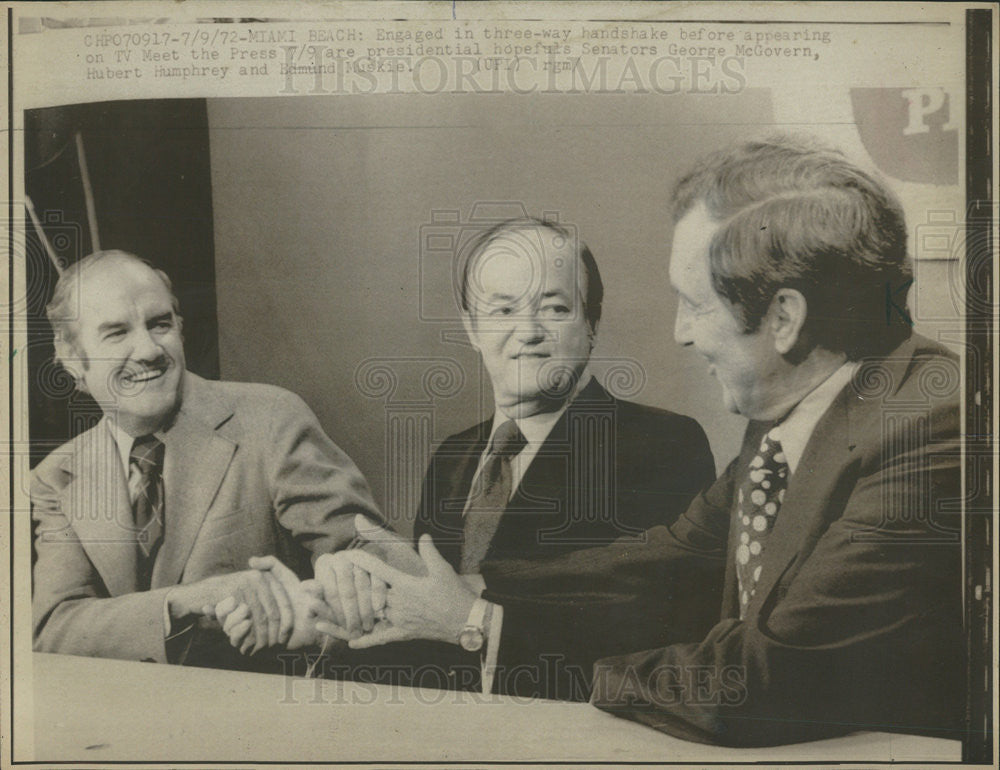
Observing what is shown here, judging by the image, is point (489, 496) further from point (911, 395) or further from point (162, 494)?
point (911, 395)

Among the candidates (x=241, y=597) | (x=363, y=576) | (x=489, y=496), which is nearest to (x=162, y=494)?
(x=241, y=597)

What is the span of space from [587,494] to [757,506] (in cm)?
39

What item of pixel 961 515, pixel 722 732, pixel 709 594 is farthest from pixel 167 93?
pixel 961 515

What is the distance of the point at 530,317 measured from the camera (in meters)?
2.05

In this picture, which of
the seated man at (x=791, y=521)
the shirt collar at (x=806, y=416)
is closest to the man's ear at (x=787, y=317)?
the seated man at (x=791, y=521)

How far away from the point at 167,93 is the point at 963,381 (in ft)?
6.53

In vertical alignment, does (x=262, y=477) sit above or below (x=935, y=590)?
above

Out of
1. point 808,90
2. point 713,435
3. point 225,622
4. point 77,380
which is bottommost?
point 225,622

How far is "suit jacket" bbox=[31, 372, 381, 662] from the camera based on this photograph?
81.5 inches

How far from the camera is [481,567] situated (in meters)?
2.04

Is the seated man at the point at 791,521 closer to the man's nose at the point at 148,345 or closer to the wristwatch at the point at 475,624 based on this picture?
the wristwatch at the point at 475,624

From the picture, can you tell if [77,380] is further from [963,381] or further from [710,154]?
[963,381]

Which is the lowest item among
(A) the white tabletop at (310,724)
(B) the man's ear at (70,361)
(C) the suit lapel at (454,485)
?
(A) the white tabletop at (310,724)

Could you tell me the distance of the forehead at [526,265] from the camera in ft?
6.70
